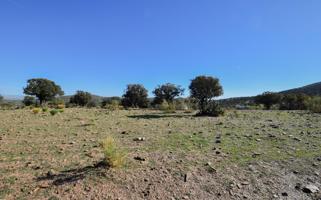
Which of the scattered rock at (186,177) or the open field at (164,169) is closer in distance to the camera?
the open field at (164,169)

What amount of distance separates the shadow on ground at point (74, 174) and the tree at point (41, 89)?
4430 cm

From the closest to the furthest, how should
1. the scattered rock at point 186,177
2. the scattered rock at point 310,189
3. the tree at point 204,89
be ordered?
the scattered rock at point 310,189
the scattered rock at point 186,177
the tree at point 204,89

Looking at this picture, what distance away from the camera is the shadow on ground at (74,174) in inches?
184

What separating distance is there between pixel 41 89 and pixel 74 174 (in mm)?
45385

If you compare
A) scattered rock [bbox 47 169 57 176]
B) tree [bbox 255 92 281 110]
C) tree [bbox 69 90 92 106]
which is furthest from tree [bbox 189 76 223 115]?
tree [bbox 69 90 92 106]

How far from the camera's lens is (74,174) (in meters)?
→ 4.95

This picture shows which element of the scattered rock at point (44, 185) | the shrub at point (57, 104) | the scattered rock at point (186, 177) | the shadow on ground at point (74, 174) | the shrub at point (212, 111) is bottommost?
the scattered rock at point (186, 177)

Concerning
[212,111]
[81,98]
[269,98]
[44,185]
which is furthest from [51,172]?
[81,98]

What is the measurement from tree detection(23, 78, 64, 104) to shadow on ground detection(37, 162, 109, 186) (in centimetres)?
4430

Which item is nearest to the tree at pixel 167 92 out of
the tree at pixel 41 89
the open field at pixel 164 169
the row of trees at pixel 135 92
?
the row of trees at pixel 135 92

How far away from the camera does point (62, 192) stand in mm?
4277

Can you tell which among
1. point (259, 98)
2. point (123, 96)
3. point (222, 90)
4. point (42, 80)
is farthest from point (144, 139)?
point (42, 80)

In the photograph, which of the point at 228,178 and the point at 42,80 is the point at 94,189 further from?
the point at 42,80

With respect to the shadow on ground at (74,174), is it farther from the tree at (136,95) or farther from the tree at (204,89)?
the tree at (136,95)
